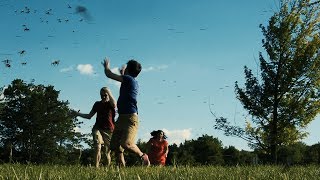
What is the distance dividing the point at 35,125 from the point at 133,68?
49510 mm

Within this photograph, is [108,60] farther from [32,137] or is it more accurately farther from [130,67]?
[32,137]

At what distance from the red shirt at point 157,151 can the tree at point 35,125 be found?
135ft

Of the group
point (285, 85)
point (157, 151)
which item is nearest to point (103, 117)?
point (157, 151)

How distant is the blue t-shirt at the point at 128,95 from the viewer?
7.71m

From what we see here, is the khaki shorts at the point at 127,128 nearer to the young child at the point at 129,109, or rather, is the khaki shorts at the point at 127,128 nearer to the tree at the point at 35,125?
the young child at the point at 129,109

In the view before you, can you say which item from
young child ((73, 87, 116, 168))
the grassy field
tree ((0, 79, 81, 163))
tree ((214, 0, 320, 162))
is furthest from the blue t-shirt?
tree ((0, 79, 81, 163))

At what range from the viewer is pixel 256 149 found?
25375 mm

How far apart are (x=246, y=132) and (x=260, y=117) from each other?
4.63 feet

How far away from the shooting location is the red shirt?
42.4 feet

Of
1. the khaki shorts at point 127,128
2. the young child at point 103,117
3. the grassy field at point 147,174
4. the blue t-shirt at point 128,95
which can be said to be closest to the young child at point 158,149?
the young child at point 103,117

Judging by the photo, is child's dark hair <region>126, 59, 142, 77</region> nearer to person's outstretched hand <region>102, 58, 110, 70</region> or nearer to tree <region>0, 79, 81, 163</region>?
person's outstretched hand <region>102, 58, 110, 70</region>

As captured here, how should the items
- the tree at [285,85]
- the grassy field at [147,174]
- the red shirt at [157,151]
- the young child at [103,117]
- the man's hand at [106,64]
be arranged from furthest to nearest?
the tree at [285,85], the red shirt at [157,151], the young child at [103,117], the man's hand at [106,64], the grassy field at [147,174]

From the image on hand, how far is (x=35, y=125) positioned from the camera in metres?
54.9

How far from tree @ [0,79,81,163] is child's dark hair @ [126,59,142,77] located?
46063mm
